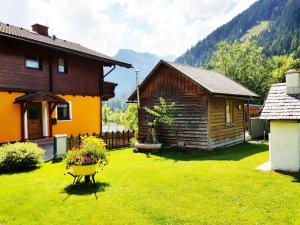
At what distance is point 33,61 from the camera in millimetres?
18938

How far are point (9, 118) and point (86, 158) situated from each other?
978 centimetres

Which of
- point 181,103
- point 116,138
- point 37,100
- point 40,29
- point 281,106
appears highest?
point 40,29

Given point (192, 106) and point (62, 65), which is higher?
point (62, 65)

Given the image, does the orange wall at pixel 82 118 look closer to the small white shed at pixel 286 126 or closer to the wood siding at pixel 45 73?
the wood siding at pixel 45 73

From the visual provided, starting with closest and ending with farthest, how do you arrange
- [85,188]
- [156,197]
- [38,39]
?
[156,197] < [85,188] < [38,39]

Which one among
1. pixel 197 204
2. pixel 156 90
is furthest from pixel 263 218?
pixel 156 90

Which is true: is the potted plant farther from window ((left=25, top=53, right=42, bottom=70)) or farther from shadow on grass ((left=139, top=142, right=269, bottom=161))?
window ((left=25, top=53, right=42, bottom=70))

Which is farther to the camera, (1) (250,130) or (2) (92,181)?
(1) (250,130)

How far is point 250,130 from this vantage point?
23.9 meters

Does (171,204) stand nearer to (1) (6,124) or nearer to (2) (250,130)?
(1) (6,124)

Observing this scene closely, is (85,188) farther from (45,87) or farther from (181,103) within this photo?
(45,87)

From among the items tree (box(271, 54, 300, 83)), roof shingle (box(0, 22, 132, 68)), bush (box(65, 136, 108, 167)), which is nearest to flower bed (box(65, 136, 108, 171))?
bush (box(65, 136, 108, 167))

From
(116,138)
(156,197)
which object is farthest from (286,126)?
(116,138)

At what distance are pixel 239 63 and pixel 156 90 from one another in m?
33.2
